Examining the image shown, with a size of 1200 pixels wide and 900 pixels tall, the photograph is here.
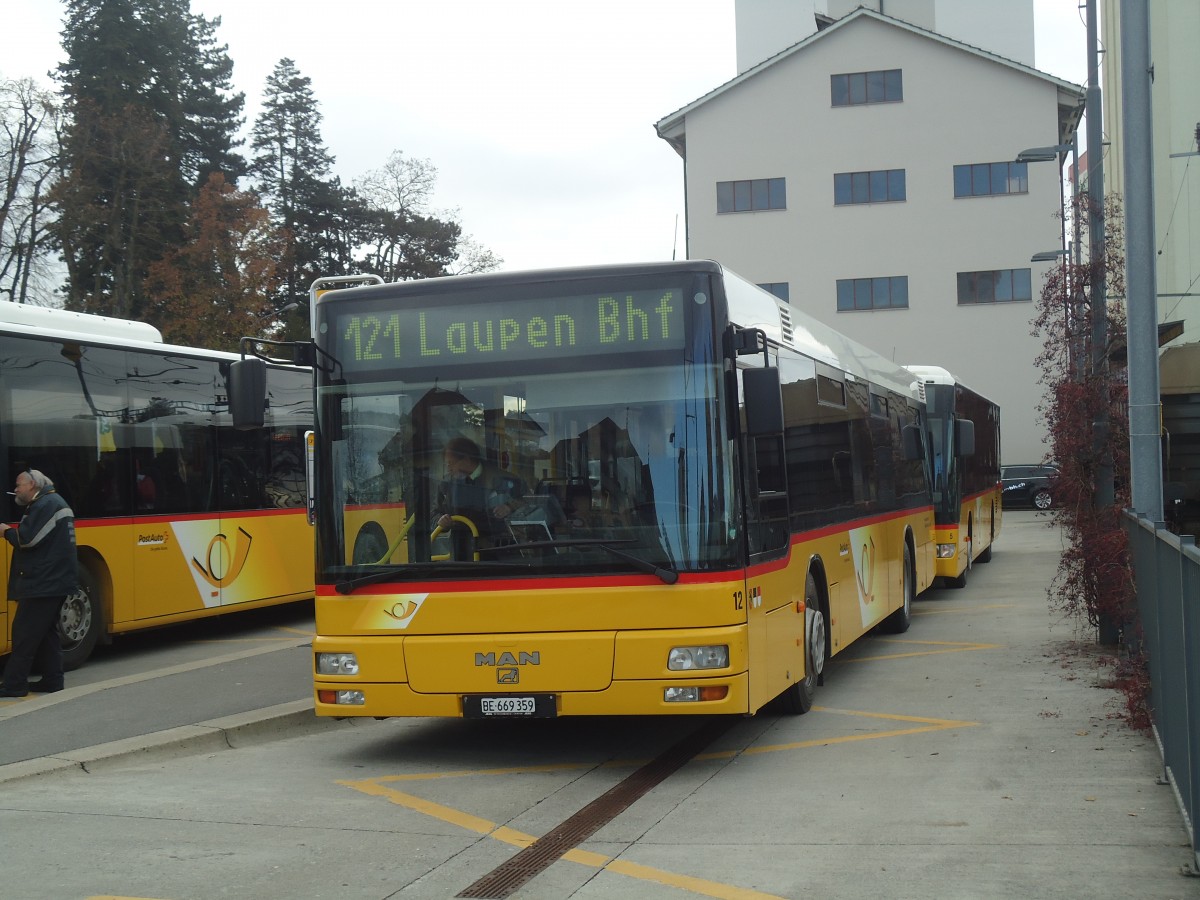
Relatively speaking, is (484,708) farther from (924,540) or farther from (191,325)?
(191,325)

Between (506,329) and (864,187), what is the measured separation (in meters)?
42.8

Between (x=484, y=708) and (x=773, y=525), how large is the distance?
2.19m

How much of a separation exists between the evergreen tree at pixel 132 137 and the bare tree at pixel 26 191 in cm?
103

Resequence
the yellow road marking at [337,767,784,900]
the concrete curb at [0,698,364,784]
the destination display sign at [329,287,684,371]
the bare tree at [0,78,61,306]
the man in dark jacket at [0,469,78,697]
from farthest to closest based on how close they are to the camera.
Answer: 1. the bare tree at [0,78,61,306]
2. the man in dark jacket at [0,469,78,697]
3. the concrete curb at [0,698,364,784]
4. the destination display sign at [329,287,684,371]
5. the yellow road marking at [337,767,784,900]

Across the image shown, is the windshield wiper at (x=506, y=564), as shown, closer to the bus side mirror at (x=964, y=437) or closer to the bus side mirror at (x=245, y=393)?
the bus side mirror at (x=245, y=393)

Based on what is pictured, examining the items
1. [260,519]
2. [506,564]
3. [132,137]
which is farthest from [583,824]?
[132,137]

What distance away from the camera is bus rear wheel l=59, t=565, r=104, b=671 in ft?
44.0

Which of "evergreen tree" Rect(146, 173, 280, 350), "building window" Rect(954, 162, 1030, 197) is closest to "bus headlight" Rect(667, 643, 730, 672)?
"building window" Rect(954, 162, 1030, 197)

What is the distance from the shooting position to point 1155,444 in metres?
10.4

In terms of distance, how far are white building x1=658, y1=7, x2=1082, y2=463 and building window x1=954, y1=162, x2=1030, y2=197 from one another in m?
0.05

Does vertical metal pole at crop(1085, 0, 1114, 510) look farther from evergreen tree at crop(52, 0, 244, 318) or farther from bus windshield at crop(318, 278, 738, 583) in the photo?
evergreen tree at crop(52, 0, 244, 318)

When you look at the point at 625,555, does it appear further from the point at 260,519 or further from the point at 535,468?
the point at 260,519

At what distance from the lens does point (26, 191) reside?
45625 mm

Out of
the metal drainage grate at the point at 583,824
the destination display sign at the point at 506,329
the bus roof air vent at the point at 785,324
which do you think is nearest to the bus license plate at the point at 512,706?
the metal drainage grate at the point at 583,824
